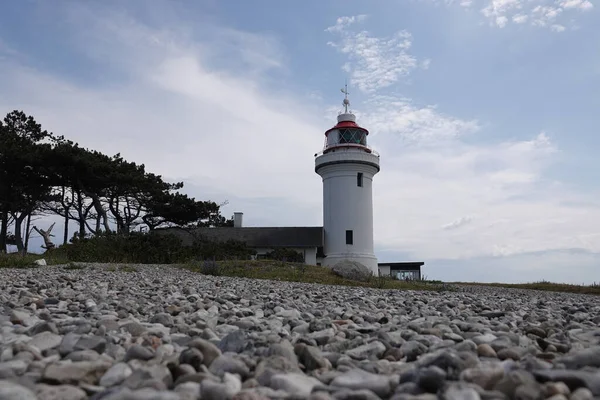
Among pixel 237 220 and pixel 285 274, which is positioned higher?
pixel 237 220

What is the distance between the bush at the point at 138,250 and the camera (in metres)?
14.5

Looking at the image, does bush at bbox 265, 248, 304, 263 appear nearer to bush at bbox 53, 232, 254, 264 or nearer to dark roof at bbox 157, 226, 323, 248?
dark roof at bbox 157, 226, 323, 248

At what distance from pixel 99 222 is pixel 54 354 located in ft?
82.3

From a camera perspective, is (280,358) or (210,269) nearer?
(280,358)

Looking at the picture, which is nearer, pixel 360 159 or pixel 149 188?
pixel 360 159

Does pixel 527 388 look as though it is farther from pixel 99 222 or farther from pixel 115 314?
pixel 99 222

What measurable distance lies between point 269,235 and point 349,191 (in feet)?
16.5

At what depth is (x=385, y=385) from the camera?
5.36 ft

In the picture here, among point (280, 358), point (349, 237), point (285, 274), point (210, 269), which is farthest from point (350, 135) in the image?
point (280, 358)

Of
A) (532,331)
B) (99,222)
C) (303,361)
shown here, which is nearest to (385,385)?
(303,361)

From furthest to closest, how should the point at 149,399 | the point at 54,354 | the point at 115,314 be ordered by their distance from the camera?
the point at 115,314 < the point at 54,354 < the point at 149,399

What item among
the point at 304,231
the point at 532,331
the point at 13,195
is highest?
the point at 13,195

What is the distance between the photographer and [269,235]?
2517 cm

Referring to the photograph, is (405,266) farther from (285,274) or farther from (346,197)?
(285,274)
